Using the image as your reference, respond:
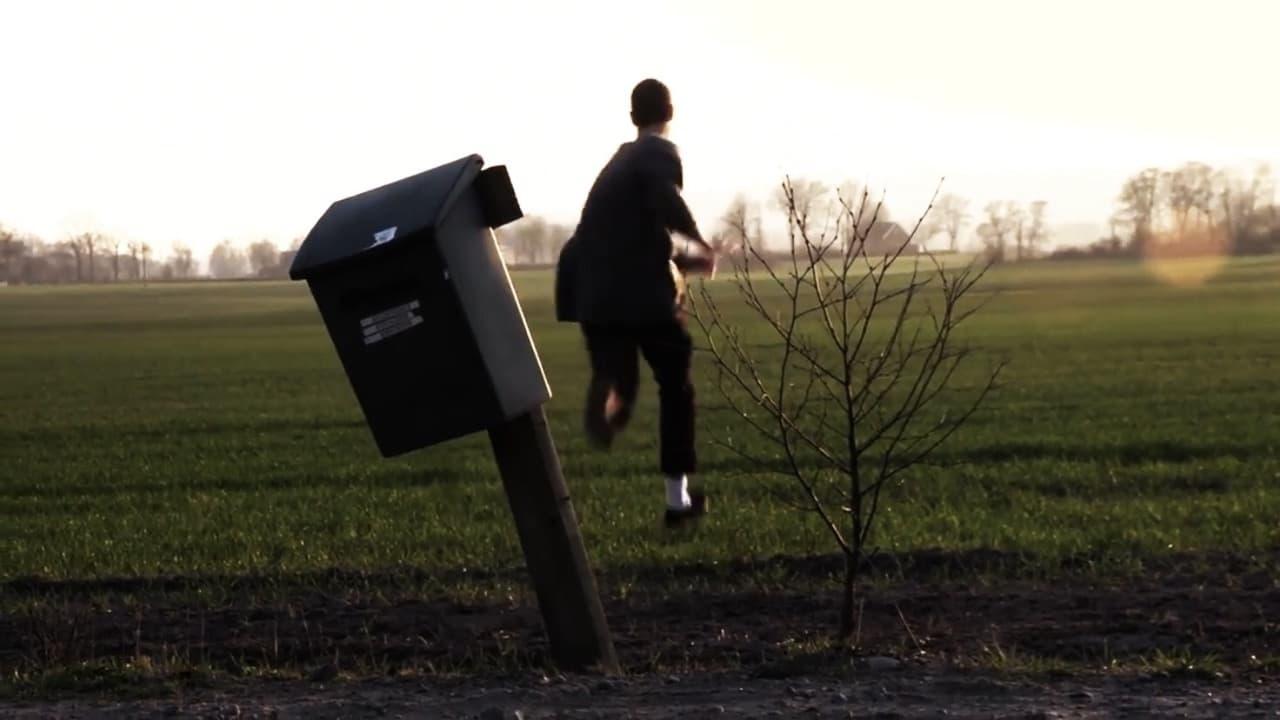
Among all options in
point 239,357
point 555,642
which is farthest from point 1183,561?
point 239,357

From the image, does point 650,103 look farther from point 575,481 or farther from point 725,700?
point 575,481

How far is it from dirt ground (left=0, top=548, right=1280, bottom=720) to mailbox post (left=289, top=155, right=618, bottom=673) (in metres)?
0.40

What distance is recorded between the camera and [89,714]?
4.93 metres

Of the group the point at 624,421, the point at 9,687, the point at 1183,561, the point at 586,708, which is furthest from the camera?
the point at 624,421

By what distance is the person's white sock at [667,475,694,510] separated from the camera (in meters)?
7.80

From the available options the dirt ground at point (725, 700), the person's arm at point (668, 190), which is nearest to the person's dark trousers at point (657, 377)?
the person's arm at point (668, 190)

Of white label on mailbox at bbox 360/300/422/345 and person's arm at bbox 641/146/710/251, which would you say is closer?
white label on mailbox at bbox 360/300/422/345

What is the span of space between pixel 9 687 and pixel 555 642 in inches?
72.0

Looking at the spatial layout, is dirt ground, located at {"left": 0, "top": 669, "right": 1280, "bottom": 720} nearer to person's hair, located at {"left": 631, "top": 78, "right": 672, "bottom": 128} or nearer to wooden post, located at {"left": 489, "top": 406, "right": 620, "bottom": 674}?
wooden post, located at {"left": 489, "top": 406, "right": 620, "bottom": 674}

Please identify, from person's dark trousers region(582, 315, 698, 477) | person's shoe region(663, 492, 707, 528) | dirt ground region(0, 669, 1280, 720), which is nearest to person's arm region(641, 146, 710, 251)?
person's dark trousers region(582, 315, 698, 477)

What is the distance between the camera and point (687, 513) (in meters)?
7.97

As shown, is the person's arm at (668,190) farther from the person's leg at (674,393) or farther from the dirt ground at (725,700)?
the dirt ground at (725,700)

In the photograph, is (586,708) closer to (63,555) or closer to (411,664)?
(411,664)

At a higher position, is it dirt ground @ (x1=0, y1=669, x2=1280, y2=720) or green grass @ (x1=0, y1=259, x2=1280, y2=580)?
dirt ground @ (x1=0, y1=669, x2=1280, y2=720)
